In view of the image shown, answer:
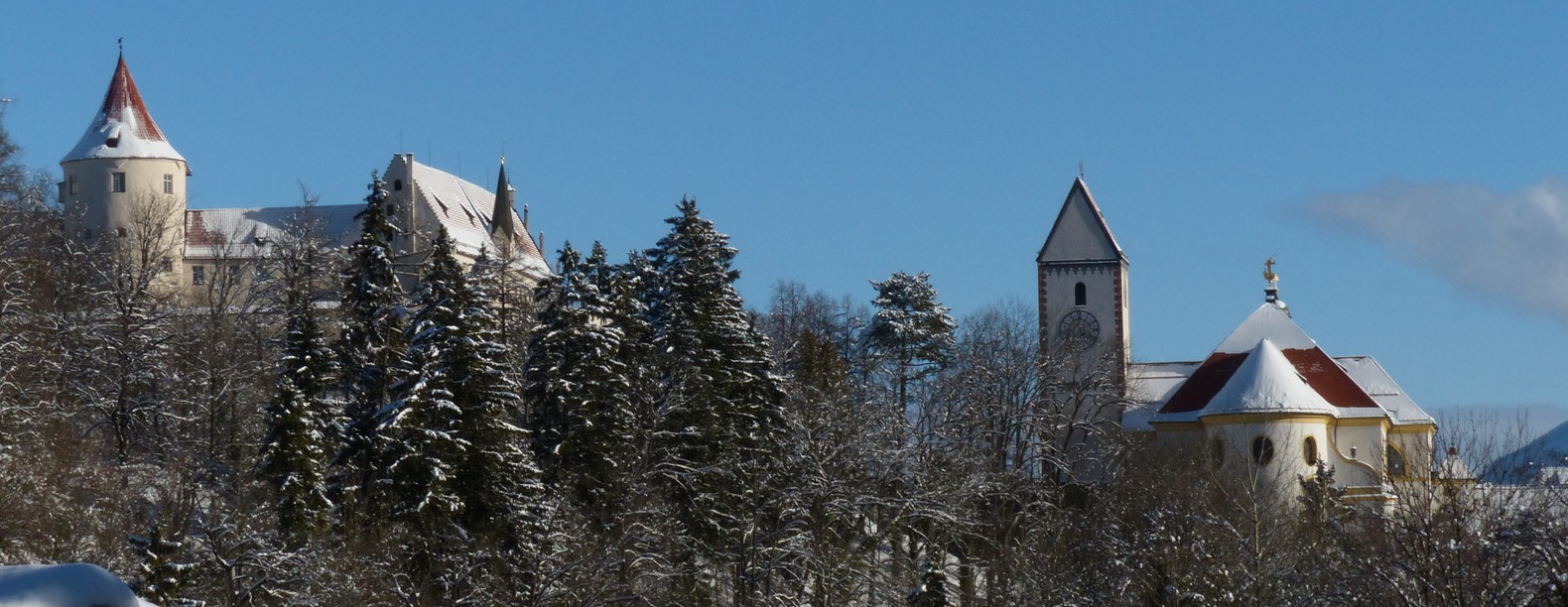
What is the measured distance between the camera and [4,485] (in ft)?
109

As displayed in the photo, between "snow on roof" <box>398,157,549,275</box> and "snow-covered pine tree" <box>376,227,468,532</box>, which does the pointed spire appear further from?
"snow-covered pine tree" <box>376,227,468,532</box>

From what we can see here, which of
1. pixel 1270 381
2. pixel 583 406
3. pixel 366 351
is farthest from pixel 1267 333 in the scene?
pixel 366 351

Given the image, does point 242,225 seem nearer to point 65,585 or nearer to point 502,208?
point 502,208

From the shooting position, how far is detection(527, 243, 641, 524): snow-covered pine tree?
4172 centimetres

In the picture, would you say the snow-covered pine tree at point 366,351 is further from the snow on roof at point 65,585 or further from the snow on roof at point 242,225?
the snow on roof at point 242,225

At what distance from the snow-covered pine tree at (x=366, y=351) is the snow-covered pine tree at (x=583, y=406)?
315 centimetres

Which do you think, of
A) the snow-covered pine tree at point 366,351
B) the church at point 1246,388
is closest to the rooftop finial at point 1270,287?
the church at point 1246,388

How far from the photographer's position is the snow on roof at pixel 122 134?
95.2 m

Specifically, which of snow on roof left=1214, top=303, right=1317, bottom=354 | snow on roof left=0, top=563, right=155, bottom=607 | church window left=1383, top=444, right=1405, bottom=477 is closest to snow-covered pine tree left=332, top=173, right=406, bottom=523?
church window left=1383, top=444, right=1405, bottom=477

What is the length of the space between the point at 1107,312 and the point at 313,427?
47.8 metres

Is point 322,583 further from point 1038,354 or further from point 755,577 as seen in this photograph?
point 1038,354

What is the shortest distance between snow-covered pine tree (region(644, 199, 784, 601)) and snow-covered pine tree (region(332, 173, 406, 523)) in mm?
5758

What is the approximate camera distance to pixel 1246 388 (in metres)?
67.1

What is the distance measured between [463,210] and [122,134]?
15.7 m
